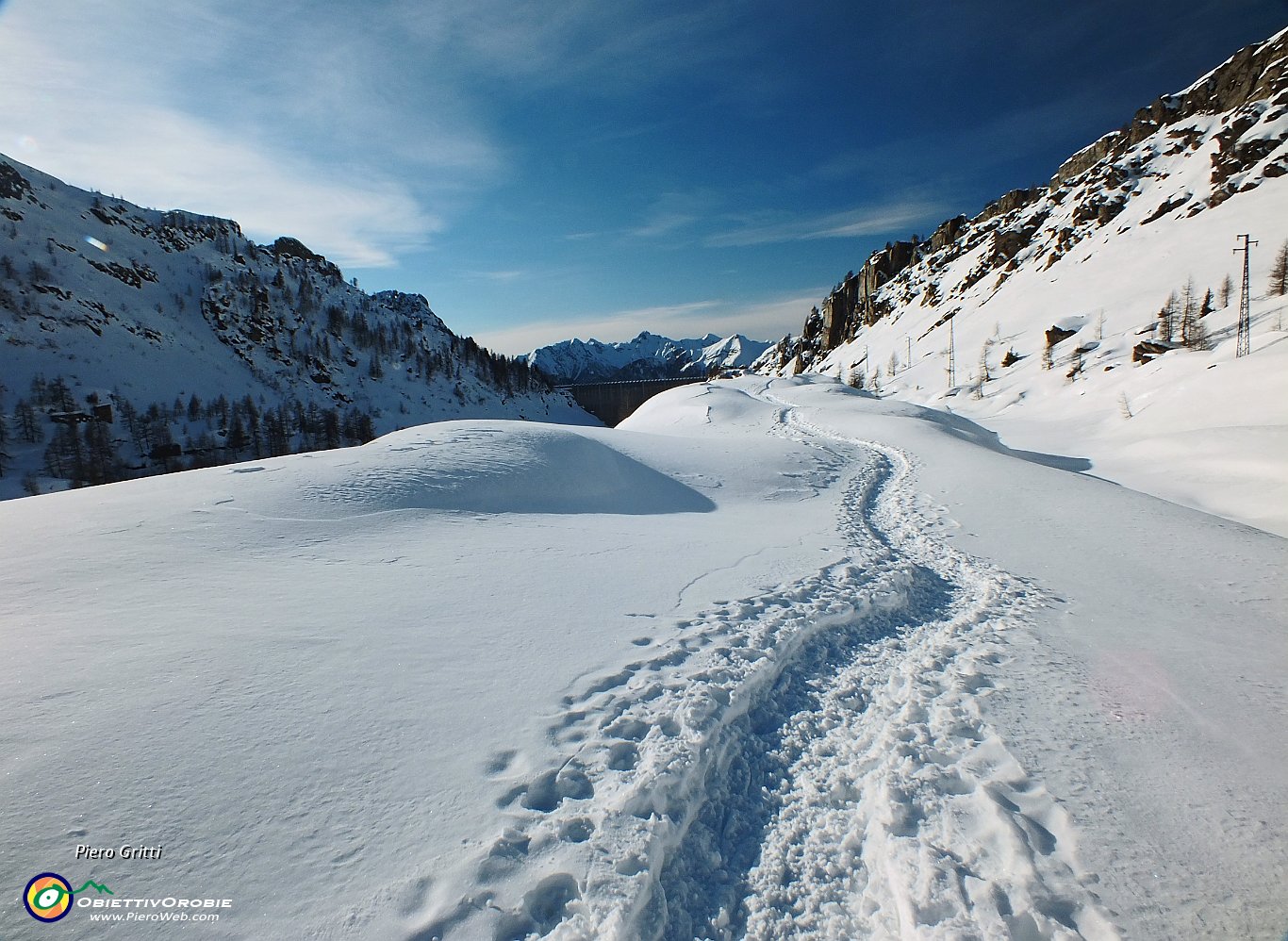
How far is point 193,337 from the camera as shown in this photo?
10238 centimetres

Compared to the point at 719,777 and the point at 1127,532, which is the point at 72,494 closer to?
the point at 719,777

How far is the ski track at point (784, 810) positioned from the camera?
9.09ft

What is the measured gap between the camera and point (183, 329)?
10212 centimetres

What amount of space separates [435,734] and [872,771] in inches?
135

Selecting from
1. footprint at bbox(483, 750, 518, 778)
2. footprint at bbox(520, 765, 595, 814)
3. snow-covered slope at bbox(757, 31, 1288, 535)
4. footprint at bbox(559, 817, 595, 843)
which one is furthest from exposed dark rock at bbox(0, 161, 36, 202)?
snow-covered slope at bbox(757, 31, 1288, 535)

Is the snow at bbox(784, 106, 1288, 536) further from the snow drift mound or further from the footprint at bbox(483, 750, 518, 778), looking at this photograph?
the footprint at bbox(483, 750, 518, 778)

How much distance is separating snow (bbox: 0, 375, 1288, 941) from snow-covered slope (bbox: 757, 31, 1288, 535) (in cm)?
1238

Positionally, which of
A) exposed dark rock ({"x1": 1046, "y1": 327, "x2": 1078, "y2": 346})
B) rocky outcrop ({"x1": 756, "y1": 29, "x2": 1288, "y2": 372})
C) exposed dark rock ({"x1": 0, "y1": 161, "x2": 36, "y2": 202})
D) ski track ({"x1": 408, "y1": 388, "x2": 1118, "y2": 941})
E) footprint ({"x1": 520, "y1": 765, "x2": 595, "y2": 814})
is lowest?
ski track ({"x1": 408, "y1": 388, "x2": 1118, "y2": 941})

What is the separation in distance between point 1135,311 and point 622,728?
78.1 m

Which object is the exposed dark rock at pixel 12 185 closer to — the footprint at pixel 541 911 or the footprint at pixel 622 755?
the footprint at pixel 622 755

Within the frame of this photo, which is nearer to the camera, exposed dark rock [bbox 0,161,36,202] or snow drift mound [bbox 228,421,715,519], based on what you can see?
snow drift mound [bbox 228,421,715,519]

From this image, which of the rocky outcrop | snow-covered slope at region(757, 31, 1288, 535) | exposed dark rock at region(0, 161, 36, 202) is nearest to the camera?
snow-covered slope at region(757, 31, 1288, 535)

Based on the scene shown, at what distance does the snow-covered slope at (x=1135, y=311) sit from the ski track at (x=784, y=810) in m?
14.7

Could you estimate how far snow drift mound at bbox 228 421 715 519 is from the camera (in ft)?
28.9
